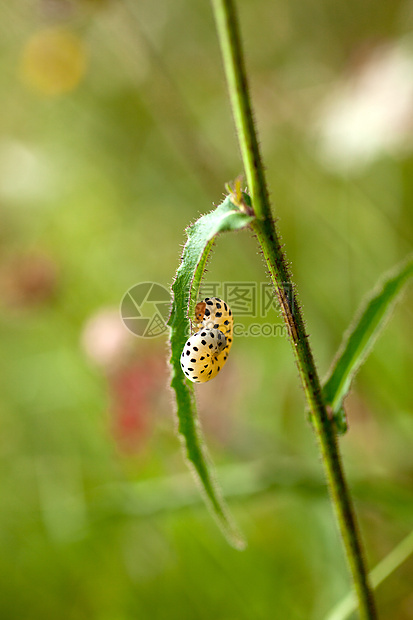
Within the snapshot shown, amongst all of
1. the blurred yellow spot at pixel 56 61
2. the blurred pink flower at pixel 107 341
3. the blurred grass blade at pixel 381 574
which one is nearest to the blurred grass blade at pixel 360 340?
the blurred grass blade at pixel 381 574

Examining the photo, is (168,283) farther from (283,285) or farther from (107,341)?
(283,285)

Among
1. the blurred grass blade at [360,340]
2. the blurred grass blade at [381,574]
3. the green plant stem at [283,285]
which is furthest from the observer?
the blurred grass blade at [381,574]

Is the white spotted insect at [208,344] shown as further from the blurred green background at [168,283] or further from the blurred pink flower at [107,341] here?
the blurred pink flower at [107,341]

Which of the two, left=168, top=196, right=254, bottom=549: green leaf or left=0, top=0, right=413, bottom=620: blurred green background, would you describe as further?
left=0, top=0, right=413, bottom=620: blurred green background

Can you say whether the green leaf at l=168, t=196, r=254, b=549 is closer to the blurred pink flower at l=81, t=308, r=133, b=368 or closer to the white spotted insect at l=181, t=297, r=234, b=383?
the white spotted insect at l=181, t=297, r=234, b=383

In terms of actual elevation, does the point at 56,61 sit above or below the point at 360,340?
above

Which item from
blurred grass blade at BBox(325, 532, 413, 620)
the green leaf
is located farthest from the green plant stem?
blurred grass blade at BBox(325, 532, 413, 620)

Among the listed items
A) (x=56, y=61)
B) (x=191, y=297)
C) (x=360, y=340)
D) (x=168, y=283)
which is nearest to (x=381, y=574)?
(x=360, y=340)

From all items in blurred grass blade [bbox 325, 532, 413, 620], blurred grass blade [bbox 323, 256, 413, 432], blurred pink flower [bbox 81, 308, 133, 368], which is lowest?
blurred grass blade [bbox 325, 532, 413, 620]
